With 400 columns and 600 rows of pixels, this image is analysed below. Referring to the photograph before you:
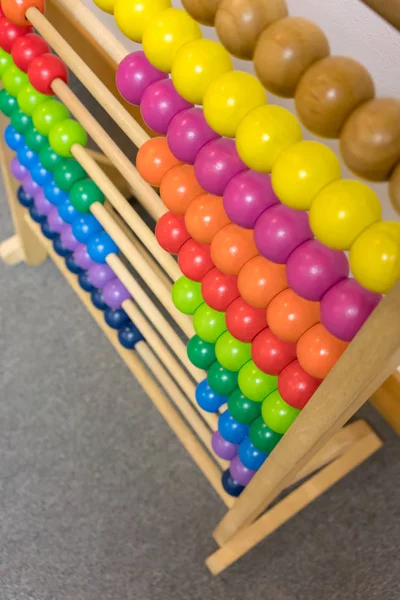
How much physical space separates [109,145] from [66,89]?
121 mm

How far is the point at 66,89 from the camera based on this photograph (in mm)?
749

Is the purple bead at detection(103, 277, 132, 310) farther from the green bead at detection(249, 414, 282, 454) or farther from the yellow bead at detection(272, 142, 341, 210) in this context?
the yellow bead at detection(272, 142, 341, 210)

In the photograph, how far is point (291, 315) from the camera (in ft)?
1.73

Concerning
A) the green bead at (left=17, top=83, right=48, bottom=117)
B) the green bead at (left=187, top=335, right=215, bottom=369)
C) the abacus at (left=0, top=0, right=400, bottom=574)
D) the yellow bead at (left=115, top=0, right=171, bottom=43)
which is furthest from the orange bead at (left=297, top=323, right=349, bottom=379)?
the green bead at (left=17, top=83, right=48, bottom=117)

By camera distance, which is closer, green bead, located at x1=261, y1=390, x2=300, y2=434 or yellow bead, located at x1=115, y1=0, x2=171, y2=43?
yellow bead, located at x1=115, y1=0, x2=171, y2=43

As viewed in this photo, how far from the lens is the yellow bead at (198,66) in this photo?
477 millimetres

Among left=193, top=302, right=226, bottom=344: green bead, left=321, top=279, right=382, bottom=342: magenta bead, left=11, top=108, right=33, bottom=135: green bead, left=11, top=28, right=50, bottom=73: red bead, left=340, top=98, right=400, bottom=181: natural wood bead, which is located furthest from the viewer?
left=11, top=108, right=33, bottom=135: green bead

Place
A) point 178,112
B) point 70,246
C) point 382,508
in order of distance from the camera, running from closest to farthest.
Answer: point 178,112 → point 70,246 → point 382,508

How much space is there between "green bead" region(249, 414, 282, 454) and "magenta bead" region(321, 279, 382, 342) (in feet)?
0.88

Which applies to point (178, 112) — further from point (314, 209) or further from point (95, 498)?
point (95, 498)

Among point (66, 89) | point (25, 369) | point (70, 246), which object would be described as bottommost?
point (25, 369)

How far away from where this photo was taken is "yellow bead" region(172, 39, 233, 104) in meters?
0.48

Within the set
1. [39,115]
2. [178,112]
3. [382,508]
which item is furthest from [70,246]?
[382,508]

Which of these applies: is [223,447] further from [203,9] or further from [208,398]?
[203,9]
